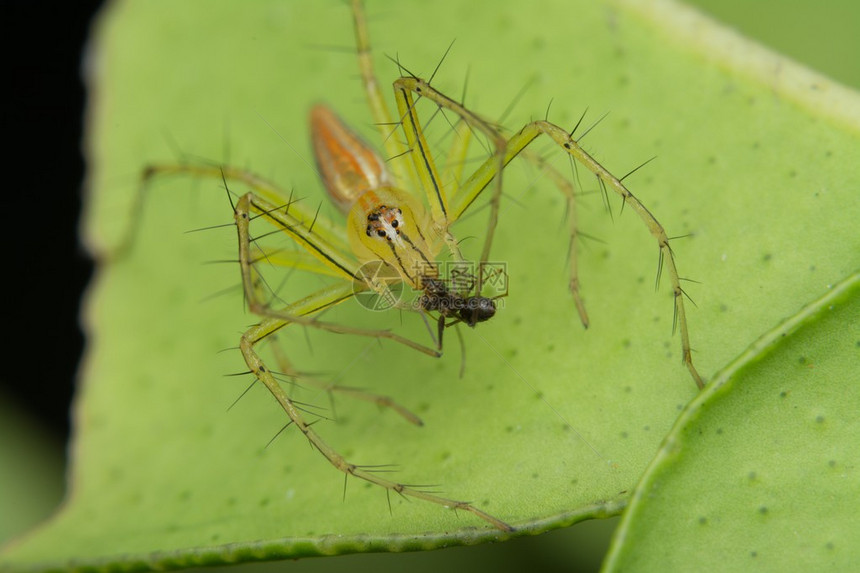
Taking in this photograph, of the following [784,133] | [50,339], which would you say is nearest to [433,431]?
[784,133]

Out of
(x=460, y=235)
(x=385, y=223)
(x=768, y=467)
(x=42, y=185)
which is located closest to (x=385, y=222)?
(x=385, y=223)

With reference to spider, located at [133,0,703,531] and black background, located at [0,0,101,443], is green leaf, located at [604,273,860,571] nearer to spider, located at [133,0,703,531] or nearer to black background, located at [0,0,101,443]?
spider, located at [133,0,703,531]

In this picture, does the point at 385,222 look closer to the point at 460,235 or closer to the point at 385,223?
the point at 385,223

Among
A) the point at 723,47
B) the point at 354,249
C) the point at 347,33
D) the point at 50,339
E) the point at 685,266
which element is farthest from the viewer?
the point at 50,339

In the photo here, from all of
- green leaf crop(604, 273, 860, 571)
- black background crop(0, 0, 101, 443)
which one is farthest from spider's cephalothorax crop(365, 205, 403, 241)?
black background crop(0, 0, 101, 443)

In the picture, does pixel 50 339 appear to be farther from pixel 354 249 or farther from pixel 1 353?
pixel 354 249

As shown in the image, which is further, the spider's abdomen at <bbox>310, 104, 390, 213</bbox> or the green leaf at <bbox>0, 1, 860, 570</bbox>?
the spider's abdomen at <bbox>310, 104, 390, 213</bbox>
